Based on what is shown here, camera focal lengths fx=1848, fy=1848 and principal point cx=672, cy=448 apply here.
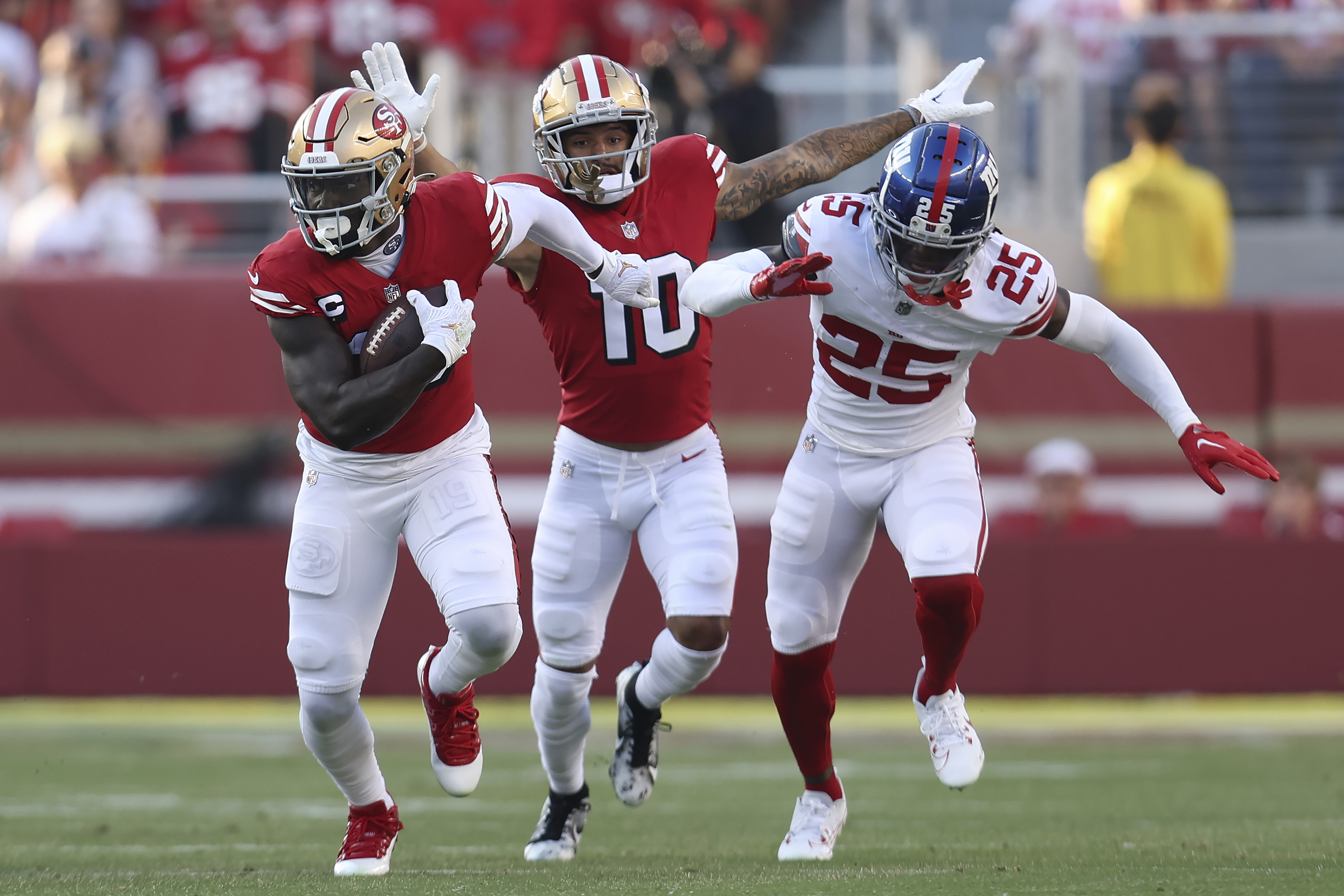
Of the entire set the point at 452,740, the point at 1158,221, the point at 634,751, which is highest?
the point at 452,740

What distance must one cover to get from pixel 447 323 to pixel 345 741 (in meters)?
1.24

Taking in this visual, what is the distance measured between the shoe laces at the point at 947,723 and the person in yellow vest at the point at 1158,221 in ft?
16.1

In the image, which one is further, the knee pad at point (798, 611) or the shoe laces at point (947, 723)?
the knee pad at point (798, 611)

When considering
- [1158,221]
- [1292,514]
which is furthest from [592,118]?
[1292,514]

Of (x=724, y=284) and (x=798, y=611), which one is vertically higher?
(x=724, y=284)

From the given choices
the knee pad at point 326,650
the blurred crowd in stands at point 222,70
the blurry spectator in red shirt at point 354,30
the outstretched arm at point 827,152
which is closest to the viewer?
the knee pad at point 326,650

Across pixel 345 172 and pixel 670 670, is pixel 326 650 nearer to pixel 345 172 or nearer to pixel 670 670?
pixel 670 670

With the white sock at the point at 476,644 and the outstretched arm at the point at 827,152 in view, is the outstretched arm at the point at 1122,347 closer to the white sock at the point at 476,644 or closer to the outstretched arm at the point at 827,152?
the outstretched arm at the point at 827,152

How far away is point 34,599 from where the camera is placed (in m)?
9.46

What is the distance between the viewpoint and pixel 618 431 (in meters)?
5.55

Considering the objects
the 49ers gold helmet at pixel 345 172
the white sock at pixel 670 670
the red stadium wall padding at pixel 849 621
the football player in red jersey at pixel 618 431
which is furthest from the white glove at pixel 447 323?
the red stadium wall padding at pixel 849 621

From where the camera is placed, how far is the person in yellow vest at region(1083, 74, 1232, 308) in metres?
9.62

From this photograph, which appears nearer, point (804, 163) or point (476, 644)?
point (476, 644)

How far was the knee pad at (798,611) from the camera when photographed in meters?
5.39
